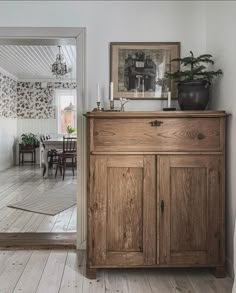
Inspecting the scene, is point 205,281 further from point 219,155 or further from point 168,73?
point 168,73

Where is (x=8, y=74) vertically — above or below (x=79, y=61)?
above

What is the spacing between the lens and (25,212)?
4.27 meters

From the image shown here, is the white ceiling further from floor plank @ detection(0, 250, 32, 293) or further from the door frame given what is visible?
floor plank @ detection(0, 250, 32, 293)

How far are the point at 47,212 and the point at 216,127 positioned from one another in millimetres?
2670

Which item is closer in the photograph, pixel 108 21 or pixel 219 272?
pixel 219 272

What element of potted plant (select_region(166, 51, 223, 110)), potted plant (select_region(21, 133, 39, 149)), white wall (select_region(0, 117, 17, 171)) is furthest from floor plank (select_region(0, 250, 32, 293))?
potted plant (select_region(21, 133, 39, 149))

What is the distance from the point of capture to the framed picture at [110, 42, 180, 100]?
2.96 meters

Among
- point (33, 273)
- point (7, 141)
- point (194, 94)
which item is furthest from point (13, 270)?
point (7, 141)

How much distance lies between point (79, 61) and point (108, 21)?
44cm

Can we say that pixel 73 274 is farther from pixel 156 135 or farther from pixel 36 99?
pixel 36 99

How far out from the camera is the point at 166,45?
117 inches

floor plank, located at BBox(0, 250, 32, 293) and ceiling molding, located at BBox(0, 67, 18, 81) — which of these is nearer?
floor plank, located at BBox(0, 250, 32, 293)

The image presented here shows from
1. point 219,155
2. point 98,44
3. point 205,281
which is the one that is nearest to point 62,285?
point 205,281

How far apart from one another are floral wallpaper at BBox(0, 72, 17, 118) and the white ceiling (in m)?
0.24
